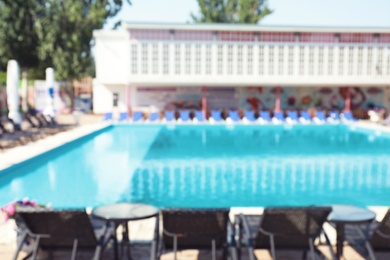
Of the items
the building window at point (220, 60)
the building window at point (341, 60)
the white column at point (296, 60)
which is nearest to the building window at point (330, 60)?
the building window at point (341, 60)

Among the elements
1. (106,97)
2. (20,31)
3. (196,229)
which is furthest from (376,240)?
(20,31)

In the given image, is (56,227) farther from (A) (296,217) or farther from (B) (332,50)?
(B) (332,50)

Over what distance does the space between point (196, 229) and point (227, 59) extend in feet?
76.6

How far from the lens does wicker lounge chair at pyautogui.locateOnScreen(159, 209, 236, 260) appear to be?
12.5 ft

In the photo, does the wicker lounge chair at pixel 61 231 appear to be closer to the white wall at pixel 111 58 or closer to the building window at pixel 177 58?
the building window at pixel 177 58

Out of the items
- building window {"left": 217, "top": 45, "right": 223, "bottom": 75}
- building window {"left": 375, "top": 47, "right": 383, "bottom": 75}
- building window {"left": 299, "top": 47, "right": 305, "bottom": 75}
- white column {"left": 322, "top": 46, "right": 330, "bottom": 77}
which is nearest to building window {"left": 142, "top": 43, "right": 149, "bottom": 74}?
building window {"left": 217, "top": 45, "right": 223, "bottom": 75}

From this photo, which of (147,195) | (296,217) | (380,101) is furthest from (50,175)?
(380,101)

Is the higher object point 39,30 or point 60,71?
point 39,30

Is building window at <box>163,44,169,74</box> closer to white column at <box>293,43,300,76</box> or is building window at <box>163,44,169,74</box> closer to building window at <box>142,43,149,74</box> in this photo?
building window at <box>142,43,149,74</box>

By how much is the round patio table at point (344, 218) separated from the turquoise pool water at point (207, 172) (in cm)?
408

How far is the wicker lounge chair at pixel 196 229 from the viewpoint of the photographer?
3799mm

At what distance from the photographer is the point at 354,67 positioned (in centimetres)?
2717

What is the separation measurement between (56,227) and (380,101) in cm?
3112

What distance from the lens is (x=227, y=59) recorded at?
2644cm
